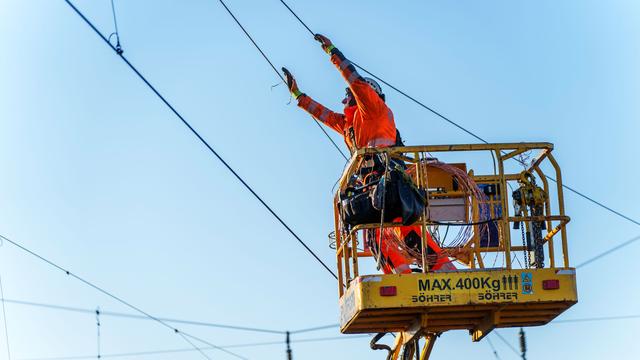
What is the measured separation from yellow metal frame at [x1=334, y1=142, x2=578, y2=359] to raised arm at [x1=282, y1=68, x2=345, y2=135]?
10.6 feet

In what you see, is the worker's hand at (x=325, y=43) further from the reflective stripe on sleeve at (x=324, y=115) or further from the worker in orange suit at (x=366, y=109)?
the reflective stripe on sleeve at (x=324, y=115)

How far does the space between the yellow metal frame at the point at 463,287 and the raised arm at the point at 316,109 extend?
10.6 feet

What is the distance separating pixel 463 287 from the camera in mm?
19688

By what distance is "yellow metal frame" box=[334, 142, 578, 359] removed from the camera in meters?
19.7

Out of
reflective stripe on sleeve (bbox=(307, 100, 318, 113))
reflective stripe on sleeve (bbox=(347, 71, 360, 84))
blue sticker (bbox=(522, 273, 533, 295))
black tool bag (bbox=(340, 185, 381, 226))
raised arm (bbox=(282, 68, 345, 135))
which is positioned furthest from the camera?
reflective stripe on sleeve (bbox=(307, 100, 318, 113))

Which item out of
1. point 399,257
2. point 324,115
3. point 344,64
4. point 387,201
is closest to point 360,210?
point 387,201

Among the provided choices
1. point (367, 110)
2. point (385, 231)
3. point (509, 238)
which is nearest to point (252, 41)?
point (367, 110)

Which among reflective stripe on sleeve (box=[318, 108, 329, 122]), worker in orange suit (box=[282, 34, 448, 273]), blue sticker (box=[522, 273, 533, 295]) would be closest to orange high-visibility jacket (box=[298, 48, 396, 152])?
worker in orange suit (box=[282, 34, 448, 273])

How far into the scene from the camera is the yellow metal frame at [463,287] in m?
19.7

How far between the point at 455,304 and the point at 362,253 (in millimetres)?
2730

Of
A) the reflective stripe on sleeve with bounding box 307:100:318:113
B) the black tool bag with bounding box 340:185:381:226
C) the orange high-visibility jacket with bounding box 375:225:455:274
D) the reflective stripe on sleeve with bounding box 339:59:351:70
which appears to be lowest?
the orange high-visibility jacket with bounding box 375:225:455:274

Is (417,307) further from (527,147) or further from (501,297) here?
(527,147)

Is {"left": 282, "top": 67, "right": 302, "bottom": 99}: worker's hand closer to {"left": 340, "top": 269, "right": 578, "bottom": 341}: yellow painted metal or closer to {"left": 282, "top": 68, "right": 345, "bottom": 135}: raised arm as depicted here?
{"left": 282, "top": 68, "right": 345, "bottom": 135}: raised arm

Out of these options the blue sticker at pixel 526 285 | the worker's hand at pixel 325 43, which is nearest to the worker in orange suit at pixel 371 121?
the worker's hand at pixel 325 43
